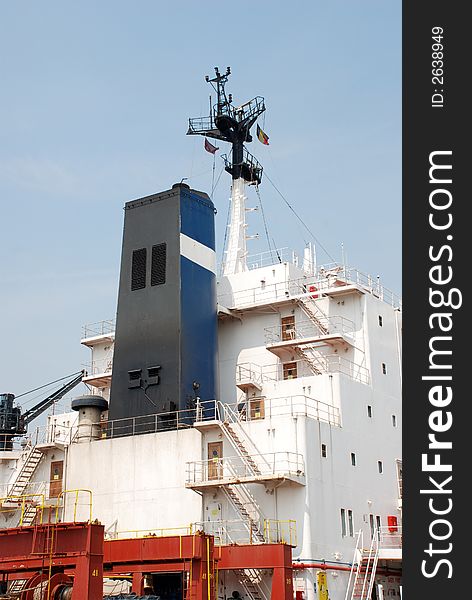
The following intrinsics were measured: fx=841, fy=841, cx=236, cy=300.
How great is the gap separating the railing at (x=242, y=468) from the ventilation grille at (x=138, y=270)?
8011 mm

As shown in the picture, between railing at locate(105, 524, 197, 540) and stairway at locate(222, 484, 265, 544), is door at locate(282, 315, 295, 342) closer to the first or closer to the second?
stairway at locate(222, 484, 265, 544)

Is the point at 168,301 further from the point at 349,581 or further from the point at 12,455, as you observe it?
the point at 349,581

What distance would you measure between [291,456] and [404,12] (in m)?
17.7

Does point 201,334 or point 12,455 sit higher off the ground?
point 201,334

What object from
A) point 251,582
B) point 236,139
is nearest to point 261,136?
point 236,139

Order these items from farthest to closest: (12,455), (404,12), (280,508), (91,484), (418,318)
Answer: (12,455), (91,484), (280,508), (404,12), (418,318)

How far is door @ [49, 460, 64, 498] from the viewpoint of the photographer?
31.5 meters

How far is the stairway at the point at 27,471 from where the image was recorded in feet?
106

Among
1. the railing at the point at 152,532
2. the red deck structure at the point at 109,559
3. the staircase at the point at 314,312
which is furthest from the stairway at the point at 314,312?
the red deck structure at the point at 109,559

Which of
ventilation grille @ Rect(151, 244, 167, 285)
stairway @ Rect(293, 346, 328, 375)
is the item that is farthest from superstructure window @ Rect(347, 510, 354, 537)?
ventilation grille @ Rect(151, 244, 167, 285)

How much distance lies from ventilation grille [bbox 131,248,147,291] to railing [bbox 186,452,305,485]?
801 cm

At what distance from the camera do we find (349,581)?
88.1 ft

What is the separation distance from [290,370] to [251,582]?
29.4 ft

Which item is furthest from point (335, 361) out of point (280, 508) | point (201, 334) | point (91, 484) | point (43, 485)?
point (43, 485)
